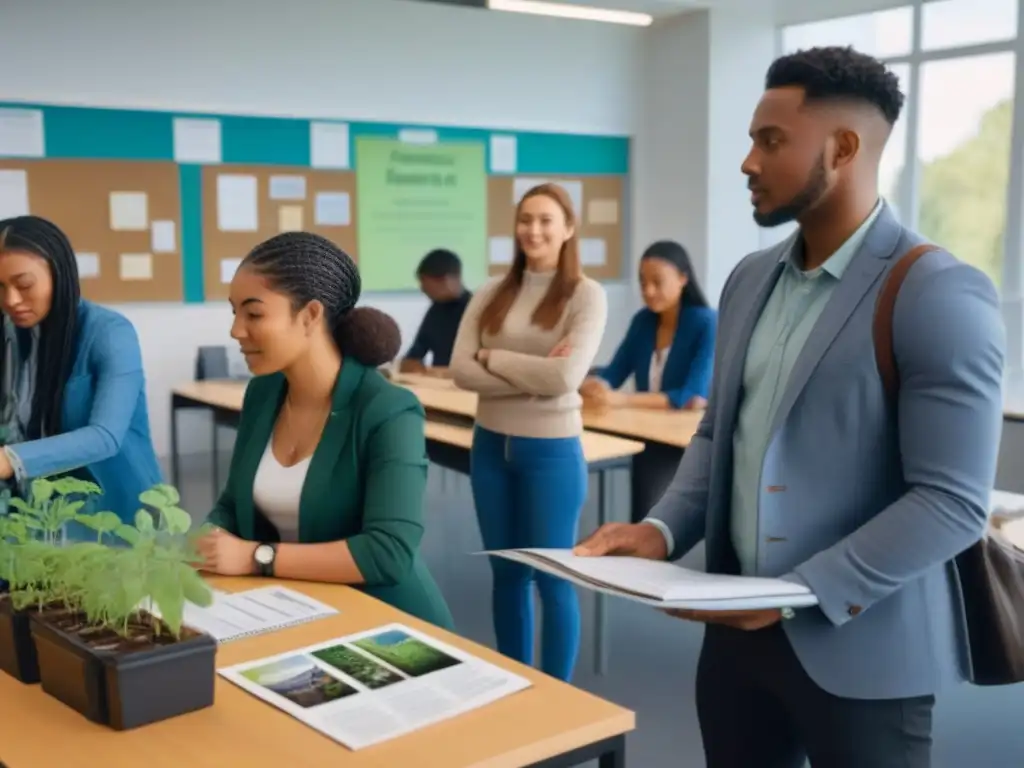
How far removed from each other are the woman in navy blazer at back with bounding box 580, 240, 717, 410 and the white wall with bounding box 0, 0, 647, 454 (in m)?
3.08

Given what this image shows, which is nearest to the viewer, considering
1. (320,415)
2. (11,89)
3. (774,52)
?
(320,415)

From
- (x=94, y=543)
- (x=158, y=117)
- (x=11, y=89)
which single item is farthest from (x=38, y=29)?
(x=94, y=543)

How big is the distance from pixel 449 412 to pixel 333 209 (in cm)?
305

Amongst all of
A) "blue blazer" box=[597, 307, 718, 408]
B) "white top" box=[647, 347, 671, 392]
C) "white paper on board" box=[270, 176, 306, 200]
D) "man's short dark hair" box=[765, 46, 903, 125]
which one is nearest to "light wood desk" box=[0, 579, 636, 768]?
"man's short dark hair" box=[765, 46, 903, 125]

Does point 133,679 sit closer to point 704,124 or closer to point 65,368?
point 65,368

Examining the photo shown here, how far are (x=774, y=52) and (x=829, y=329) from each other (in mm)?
7395

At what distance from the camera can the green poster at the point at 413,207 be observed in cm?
724

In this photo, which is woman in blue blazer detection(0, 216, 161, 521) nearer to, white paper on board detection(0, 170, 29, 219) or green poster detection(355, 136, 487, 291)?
white paper on board detection(0, 170, 29, 219)

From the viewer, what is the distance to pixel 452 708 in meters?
1.41

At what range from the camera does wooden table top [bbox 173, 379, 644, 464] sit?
365cm

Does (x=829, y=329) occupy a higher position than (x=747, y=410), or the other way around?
(x=829, y=329)

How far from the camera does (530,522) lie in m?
3.02

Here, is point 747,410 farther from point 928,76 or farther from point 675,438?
point 928,76

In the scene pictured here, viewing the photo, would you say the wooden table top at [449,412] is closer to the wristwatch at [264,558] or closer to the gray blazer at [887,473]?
the wristwatch at [264,558]
